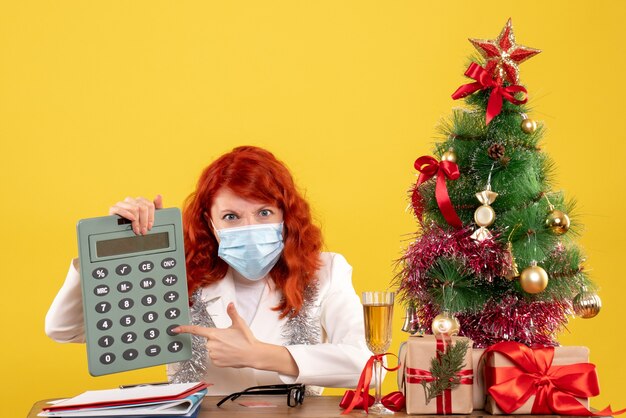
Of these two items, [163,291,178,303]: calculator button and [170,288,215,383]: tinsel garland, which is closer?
[163,291,178,303]: calculator button

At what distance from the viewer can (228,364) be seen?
184 cm

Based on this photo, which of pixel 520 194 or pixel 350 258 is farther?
pixel 350 258

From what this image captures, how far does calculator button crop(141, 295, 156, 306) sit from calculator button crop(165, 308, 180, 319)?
0.11ft

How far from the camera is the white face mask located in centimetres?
232

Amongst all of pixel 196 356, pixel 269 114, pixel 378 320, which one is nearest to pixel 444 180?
pixel 378 320

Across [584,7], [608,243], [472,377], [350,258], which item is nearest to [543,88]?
[584,7]

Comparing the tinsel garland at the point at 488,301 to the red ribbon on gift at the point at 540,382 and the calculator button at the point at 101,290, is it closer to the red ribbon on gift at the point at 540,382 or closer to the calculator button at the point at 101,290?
the red ribbon on gift at the point at 540,382

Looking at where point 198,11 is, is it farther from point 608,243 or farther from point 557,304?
point 557,304

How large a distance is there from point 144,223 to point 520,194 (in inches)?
30.5

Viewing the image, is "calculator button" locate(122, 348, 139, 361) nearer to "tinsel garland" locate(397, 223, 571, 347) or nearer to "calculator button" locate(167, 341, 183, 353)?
"calculator button" locate(167, 341, 183, 353)

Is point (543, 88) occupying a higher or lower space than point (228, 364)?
higher

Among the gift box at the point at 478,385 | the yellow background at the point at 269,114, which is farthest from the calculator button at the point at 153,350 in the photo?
the yellow background at the point at 269,114

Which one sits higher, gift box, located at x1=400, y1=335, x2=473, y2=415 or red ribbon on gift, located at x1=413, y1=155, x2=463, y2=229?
red ribbon on gift, located at x1=413, y1=155, x2=463, y2=229

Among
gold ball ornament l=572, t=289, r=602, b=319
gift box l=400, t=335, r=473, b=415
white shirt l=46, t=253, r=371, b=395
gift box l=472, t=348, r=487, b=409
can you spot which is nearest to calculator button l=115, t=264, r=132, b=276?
white shirt l=46, t=253, r=371, b=395
